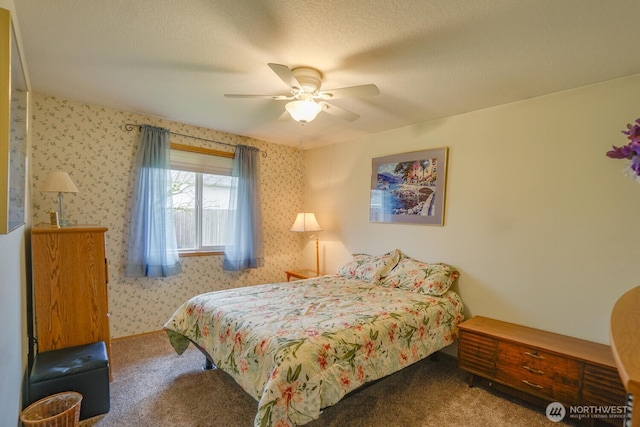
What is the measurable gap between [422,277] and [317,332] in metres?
1.52

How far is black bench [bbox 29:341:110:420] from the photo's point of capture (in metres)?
1.86

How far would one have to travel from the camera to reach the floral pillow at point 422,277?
2.84 m

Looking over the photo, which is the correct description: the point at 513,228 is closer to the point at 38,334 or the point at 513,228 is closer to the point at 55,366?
the point at 55,366

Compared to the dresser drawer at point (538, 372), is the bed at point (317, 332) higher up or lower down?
higher up

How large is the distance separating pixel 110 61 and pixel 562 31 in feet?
9.40

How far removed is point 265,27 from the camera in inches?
66.3

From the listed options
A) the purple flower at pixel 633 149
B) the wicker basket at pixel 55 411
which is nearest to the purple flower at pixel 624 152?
the purple flower at pixel 633 149

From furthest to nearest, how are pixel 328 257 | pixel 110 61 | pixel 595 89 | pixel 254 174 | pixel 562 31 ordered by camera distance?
1. pixel 328 257
2. pixel 254 174
3. pixel 595 89
4. pixel 110 61
5. pixel 562 31

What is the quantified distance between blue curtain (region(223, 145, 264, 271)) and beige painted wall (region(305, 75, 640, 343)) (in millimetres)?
1946

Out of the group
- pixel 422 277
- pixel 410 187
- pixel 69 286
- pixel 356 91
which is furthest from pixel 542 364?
pixel 69 286

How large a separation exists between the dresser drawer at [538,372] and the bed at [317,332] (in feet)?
1.52

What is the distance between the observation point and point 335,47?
1871 millimetres

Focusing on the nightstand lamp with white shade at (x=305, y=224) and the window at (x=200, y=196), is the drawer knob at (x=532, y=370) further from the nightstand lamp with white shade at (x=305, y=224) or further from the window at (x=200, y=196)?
the window at (x=200, y=196)

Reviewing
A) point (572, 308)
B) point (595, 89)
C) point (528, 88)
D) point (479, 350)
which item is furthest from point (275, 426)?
point (595, 89)
